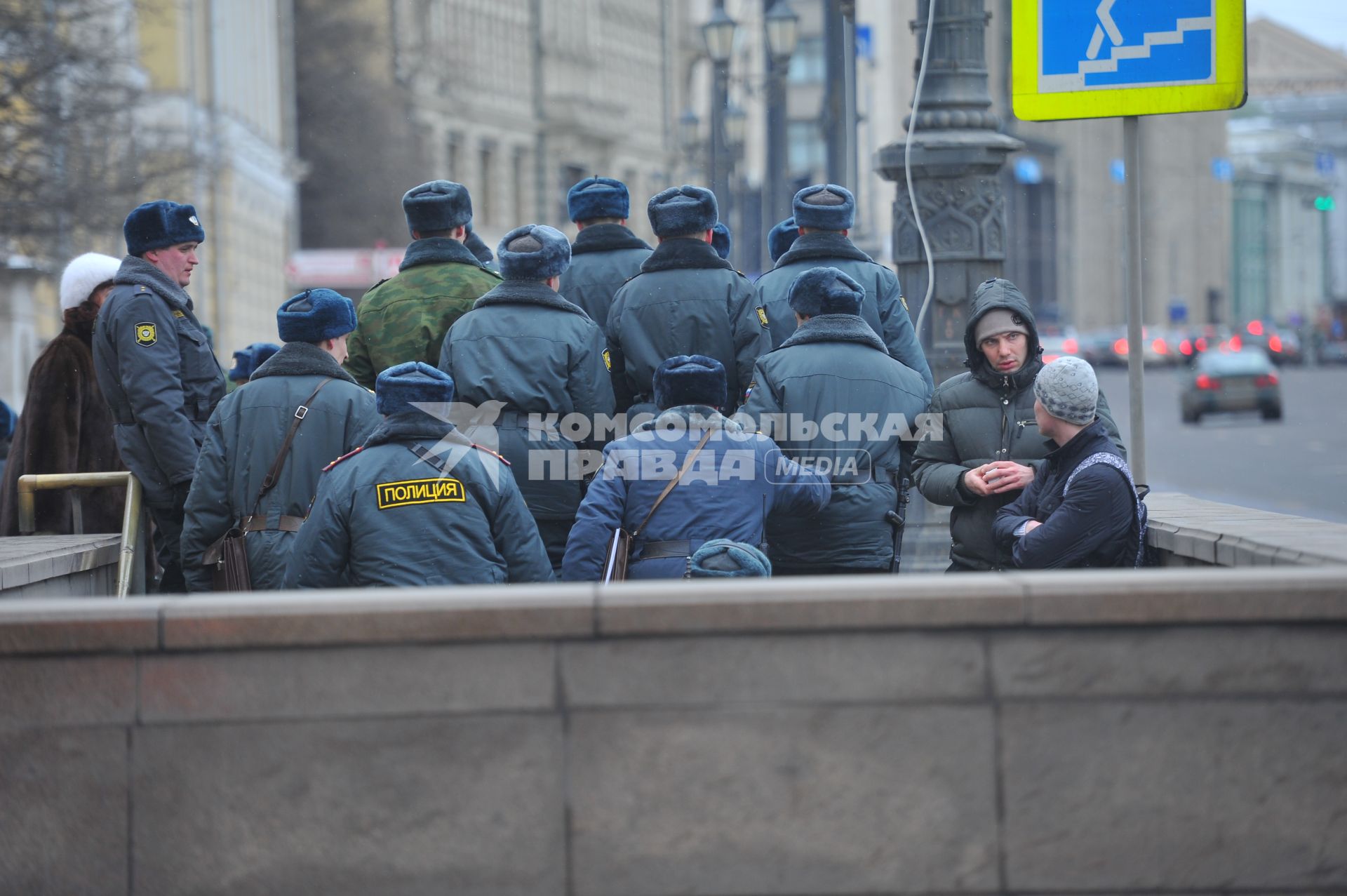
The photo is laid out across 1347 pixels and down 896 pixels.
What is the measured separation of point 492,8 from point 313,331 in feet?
232

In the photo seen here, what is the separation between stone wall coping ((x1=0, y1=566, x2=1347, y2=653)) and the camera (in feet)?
14.8

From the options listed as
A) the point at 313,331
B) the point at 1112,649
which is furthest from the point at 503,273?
the point at 1112,649

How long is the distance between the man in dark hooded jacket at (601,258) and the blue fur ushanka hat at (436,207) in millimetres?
476

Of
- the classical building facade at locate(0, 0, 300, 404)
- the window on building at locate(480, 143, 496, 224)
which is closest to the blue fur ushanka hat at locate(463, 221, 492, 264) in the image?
the classical building facade at locate(0, 0, 300, 404)

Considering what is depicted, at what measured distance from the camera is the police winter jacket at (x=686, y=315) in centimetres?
723

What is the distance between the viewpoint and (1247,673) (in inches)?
179

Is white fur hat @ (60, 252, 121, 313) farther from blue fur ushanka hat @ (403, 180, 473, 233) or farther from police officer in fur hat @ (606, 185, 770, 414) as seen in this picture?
police officer in fur hat @ (606, 185, 770, 414)

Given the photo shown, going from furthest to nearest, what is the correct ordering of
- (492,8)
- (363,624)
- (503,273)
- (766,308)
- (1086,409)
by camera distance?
(492,8) < (766,308) < (503,273) < (1086,409) < (363,624)

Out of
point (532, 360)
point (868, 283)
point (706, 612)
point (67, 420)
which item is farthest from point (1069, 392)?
point (67, 420)

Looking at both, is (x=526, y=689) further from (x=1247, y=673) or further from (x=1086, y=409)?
(x=1086, y=409)

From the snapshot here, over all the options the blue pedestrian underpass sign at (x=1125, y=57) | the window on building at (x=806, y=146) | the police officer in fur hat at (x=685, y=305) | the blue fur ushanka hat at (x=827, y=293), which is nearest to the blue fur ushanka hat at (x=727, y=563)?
the blue fur ushanka hat at (x=827, y=293)

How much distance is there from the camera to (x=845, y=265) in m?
7.39

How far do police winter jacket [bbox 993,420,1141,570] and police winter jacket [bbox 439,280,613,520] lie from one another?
173 centimetres

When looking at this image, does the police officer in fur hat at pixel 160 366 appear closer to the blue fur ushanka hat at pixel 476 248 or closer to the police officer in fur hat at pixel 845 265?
the blue fur ushanka hat at pixel 476 248
